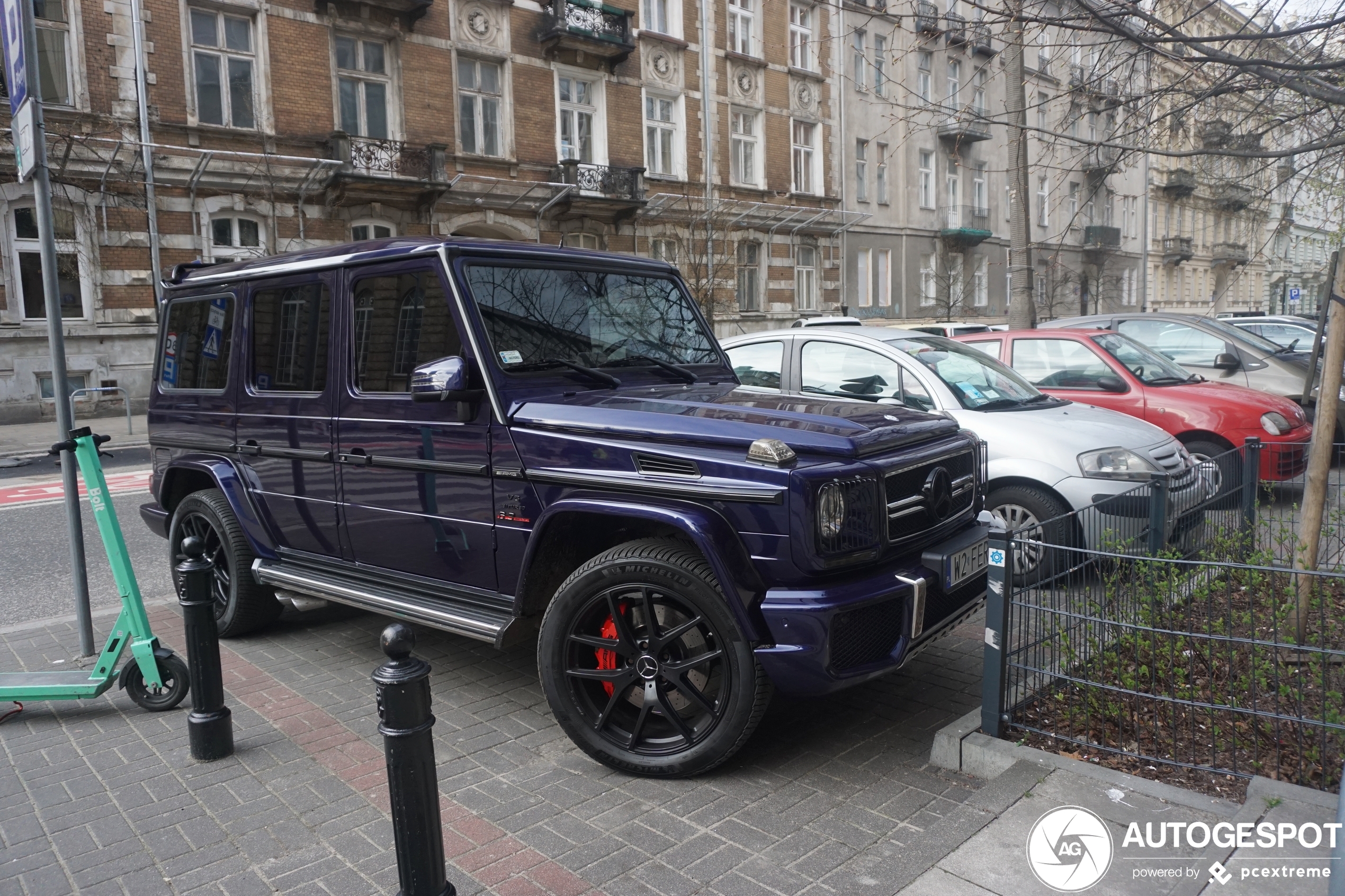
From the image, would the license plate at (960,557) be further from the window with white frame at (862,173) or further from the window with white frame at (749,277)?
the window with white frame at (862,173)

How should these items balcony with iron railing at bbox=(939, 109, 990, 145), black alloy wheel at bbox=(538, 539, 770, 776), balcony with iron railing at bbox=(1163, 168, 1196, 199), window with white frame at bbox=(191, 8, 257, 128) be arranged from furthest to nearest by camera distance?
window with white frame at bbox=(191, 8, 257, 128), balcony with iron railing at bbox=(1163, 168, 1196, 199), balcony with iron railing at bbox=(939, 109, 990, 145), black alloy wheel at bbox=(538, 539, 770, 776)

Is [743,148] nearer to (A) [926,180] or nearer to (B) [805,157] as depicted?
(B) [805,157]

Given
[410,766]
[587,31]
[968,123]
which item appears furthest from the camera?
[587,31]

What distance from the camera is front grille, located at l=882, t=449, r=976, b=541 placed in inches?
152

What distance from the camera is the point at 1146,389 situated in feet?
29.2

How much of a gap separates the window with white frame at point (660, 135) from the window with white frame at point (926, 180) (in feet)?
42.0

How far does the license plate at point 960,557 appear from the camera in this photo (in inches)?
155

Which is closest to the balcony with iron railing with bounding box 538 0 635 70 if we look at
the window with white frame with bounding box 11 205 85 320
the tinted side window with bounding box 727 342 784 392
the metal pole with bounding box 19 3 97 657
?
the window with white frame with bounding box 11 205 85 320

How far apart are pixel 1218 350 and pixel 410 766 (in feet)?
37.8

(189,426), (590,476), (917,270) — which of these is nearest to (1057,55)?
(590,476)

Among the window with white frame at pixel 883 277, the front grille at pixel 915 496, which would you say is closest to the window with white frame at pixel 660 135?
the window with white frame at pixel 883 277

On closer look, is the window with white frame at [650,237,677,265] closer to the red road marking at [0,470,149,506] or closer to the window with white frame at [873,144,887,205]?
the window with white frame at [873,144,887,205]

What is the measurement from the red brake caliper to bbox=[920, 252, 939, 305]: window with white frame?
118 feet

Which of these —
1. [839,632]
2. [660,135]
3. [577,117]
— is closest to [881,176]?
[660,135]
